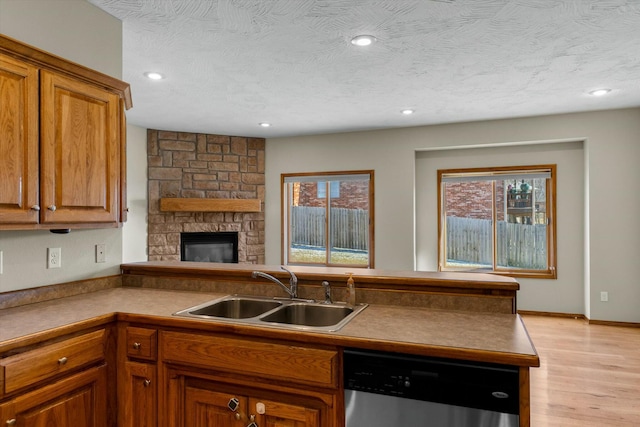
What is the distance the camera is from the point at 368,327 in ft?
5.57

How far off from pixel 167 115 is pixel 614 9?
4356 millimetres

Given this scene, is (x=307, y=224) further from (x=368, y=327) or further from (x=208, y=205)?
(x=368, y=327)

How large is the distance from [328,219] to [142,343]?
4.33 metres

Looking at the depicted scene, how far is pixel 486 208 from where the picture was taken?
5.50 meters

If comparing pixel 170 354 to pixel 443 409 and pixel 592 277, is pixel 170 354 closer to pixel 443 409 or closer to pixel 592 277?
pixel 443 409

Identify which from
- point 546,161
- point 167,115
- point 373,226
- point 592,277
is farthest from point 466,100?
point 167,115

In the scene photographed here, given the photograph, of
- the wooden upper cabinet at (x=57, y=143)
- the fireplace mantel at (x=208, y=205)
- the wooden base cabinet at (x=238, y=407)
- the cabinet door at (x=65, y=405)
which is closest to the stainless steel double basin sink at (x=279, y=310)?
the wooden base cabinet at (x=238, y=407)

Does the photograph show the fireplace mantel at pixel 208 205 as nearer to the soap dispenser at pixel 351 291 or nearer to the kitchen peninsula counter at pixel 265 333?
the kitchen peninsula counter at pixel 265 333

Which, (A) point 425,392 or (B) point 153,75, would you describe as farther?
(B) point 153,75

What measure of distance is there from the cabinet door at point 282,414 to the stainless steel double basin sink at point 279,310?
1.23 ft

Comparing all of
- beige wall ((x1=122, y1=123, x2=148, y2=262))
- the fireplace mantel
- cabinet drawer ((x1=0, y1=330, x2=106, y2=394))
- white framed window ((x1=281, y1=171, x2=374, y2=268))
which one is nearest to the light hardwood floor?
white framed window ((x1=281, y1=171, x2=374, y2=268))

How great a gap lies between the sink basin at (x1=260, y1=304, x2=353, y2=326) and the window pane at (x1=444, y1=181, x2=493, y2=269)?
3940mm

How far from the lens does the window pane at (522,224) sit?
524cm

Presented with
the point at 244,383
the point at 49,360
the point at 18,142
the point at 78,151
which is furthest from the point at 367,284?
the point at 18,142
